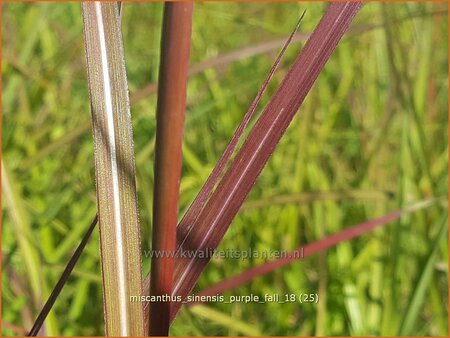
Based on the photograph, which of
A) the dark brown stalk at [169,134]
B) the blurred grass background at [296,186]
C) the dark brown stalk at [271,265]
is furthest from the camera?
the blurred grass background at [296,186]

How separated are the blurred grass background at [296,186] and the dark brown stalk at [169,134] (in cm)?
33

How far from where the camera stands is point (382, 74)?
124 cm

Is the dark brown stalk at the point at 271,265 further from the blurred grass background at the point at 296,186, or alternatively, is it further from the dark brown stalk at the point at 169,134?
the dark brown stalk at the point at 169,134

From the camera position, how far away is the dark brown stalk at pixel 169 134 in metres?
0.27

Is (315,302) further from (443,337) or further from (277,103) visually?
(277,103)

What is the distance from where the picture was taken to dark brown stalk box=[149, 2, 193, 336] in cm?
27

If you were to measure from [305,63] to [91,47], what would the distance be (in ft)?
0.33

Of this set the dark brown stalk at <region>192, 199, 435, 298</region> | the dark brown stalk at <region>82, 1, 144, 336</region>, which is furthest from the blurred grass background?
the dark brown stalk at <region>82, 1, 144, 336</region>

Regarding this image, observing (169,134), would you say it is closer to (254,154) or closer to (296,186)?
(254,154)

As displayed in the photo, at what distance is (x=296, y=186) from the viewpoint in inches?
39.4

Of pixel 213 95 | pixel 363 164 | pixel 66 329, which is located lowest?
pixel 66 329

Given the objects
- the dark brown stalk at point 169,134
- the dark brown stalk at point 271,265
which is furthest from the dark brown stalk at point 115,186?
the dark brown stalk at point 271,265

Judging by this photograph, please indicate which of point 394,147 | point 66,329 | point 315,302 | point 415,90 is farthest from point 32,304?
point 394,147

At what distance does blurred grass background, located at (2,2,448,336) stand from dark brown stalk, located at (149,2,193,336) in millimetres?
330
